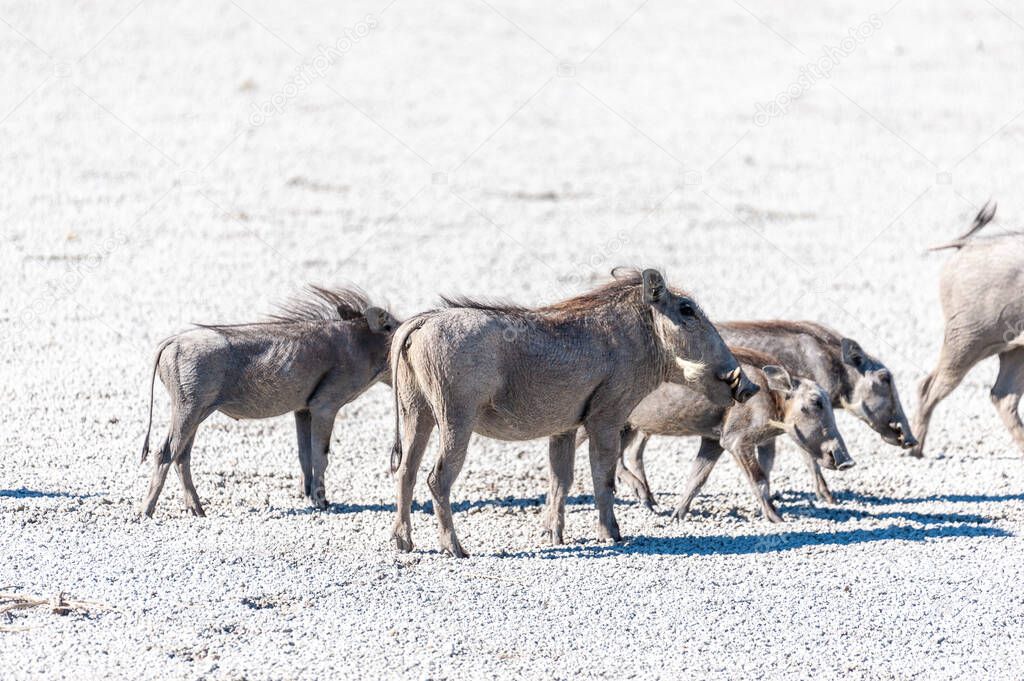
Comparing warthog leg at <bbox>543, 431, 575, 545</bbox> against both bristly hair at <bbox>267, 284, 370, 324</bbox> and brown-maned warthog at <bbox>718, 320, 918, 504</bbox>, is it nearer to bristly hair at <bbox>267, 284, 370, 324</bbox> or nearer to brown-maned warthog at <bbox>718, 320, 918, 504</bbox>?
brown-maned warthog at <bbox>718, 320, 918, 504</bbox>

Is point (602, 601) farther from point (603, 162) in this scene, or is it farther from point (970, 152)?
point (970, 152)

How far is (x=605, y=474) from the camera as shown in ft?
28.0

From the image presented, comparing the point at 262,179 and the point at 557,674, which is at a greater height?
the point at 262,179

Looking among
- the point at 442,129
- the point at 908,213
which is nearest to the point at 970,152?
the point at 908,213

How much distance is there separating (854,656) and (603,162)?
45.9 feet

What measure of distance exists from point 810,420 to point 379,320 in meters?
2.83

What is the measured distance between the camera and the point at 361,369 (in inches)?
378

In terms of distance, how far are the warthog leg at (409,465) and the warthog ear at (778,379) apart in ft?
7.74

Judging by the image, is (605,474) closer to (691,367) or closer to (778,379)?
(691,367)

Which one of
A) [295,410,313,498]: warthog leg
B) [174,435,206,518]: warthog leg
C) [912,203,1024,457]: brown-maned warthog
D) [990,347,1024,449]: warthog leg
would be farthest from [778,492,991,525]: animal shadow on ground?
[174,435,206,518]: warthog leg

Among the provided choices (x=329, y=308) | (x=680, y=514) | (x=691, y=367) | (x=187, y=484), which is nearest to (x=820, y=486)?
(x=680, y=514)

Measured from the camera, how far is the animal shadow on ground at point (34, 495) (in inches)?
350

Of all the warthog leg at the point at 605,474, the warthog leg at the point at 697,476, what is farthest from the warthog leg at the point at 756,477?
the warthog leg at the point at 605,474

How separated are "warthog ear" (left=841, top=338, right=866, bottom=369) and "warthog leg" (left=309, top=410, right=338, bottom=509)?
344 cm
